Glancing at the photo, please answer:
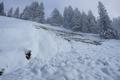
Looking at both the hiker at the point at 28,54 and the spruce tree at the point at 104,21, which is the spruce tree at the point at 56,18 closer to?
the spruce tree at the point at 104,21

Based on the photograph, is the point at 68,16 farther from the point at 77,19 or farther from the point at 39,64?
the point at 39,64

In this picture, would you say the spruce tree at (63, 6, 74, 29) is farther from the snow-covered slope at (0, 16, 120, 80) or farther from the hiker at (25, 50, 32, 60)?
the hiker at (25, 50, 32, 60)

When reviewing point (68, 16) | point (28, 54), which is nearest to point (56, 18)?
point (68, 16)

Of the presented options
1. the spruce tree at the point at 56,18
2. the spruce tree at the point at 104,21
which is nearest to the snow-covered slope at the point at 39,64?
the spruce tree at the point at 104,21

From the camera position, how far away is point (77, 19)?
1812 inches

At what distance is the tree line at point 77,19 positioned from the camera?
36531 mm

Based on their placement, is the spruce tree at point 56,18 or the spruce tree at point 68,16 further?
the spruce tree at point 56,18

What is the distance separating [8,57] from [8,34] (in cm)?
248

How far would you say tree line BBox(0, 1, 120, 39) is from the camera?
36531 mm

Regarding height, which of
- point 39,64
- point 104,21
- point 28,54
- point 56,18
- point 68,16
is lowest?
point 39,64

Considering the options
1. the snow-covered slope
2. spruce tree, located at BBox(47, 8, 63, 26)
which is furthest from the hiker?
spruce tree, located at BBox(47, 8, 63, 26)

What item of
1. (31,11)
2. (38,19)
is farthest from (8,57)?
(31,11)

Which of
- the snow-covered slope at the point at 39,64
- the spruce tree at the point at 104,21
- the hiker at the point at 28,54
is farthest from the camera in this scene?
the spruce tree at the point at 104,21

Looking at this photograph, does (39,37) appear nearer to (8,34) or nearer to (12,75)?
(8,34)
